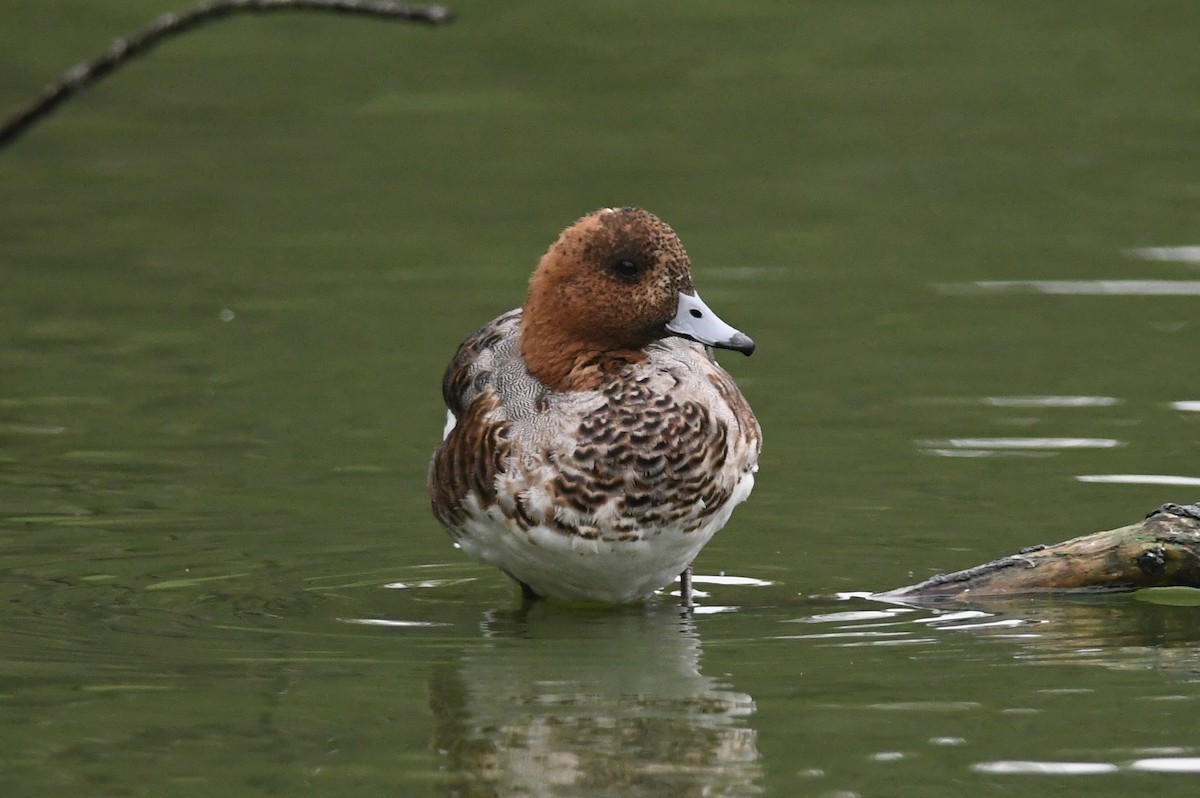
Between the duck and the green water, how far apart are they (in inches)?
11.7

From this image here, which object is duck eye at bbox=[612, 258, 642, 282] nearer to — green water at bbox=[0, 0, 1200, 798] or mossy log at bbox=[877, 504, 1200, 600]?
green water at bbox=[0, 0, 1200, 798]

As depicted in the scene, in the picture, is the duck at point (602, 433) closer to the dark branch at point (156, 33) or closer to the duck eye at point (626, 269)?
the duck eye at point (626, 269)

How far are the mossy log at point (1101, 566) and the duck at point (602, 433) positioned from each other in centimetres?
75

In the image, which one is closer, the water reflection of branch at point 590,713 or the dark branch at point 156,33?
the dark branch at point 156,33

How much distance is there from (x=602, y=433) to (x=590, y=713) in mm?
1095

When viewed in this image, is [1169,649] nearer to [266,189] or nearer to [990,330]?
[990,330]

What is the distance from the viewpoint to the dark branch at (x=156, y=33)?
298 cm

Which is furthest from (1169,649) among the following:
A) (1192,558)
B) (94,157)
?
(94,157)

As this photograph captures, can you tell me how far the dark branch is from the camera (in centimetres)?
298

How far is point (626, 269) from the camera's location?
6828 mm

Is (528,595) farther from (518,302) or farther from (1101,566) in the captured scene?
(518,302)

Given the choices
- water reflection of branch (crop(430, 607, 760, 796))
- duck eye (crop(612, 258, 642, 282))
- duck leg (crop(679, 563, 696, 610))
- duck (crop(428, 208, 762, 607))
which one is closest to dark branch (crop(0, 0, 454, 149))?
water reflection of branch (crop(430, 607, 760, 796))

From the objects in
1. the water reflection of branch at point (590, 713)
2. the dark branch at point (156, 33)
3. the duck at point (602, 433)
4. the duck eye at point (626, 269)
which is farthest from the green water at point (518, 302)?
the dark branch at point (156, 33)

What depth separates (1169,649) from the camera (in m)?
6.42
